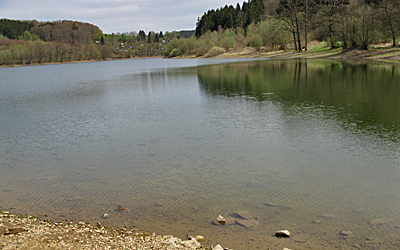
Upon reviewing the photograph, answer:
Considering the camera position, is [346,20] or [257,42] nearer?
[346,20]

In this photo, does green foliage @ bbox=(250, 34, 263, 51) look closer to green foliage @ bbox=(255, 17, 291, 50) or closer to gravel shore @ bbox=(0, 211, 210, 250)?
green foliage @ bbox=(255, 17, 291, 50)

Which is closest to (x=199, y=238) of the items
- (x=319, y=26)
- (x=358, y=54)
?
(x=358, y=54)

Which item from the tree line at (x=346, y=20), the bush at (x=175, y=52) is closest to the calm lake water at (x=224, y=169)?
the tree line at (x=346, y=20)

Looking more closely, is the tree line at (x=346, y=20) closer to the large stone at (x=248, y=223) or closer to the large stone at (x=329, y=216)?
the large stone at (x=329, y=216)

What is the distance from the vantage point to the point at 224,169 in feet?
27.7

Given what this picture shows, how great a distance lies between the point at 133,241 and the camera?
199 inches

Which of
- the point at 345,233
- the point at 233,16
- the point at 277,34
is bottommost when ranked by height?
the point at 345,233

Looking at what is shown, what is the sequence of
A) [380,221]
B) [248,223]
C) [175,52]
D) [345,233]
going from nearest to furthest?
1. [345,233]
2. [380,221]
3. [248,223]
4. [175,52]

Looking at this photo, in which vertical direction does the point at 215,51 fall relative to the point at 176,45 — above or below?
below

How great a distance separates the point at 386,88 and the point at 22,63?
13631cm

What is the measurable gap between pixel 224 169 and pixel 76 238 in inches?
169

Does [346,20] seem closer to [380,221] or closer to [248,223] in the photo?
[380,221]


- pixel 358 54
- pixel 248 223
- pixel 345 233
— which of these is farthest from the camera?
pixel 358 54

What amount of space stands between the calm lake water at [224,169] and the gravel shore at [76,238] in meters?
0.35
